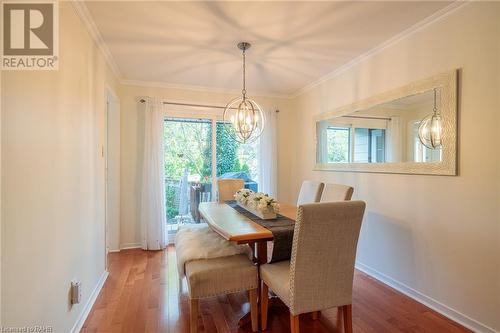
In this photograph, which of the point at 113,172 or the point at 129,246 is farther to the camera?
the point at 129,246

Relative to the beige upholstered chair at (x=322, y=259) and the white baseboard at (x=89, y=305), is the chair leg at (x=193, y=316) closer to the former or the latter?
the beige upholstered chair at (x=322, y=259)

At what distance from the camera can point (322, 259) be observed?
5.44ft

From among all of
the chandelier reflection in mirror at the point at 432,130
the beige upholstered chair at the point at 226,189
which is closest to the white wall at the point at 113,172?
the beige upholstered chair at the point at 226,189

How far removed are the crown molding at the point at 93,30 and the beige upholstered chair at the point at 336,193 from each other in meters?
2.64

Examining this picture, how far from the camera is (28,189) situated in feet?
4.43

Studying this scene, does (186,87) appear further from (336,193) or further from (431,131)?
(431,131)

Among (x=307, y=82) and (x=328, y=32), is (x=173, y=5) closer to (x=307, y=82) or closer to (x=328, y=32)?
(x=328, y=32)

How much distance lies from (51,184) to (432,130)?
2923 millimetres

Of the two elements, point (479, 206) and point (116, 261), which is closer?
point (479, 206)

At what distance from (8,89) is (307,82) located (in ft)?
11.6

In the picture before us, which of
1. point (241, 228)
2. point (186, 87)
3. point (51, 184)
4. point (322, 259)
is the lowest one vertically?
point (322, 259)

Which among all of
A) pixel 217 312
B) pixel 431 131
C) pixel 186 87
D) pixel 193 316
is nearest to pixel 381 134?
pixel 431 131

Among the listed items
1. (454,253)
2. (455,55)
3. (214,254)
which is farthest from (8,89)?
(454,253)

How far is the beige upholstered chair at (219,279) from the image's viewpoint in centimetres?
186
